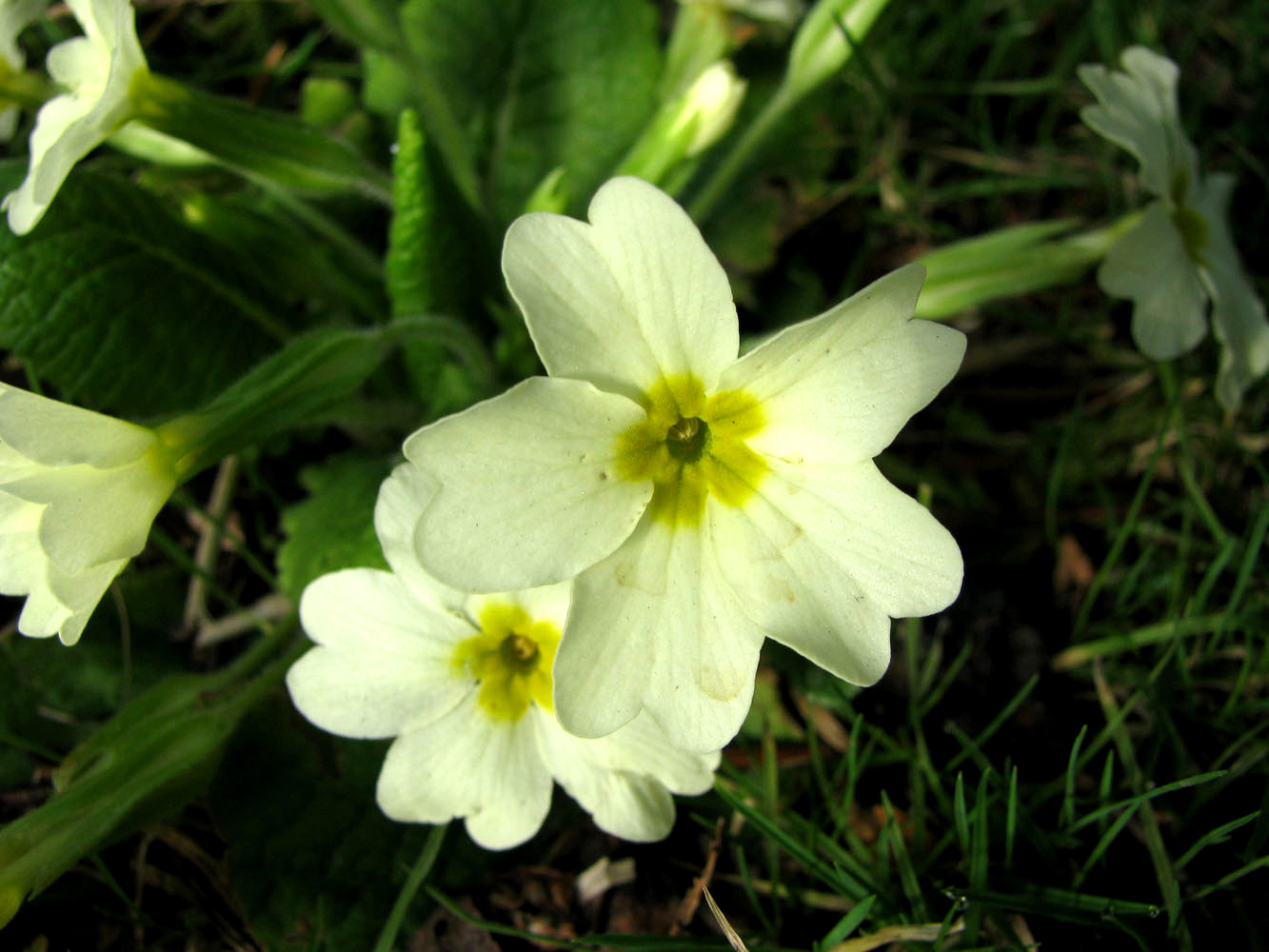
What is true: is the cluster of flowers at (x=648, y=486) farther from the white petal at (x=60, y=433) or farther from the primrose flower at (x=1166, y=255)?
the primrose flower at (x=1166, y=255)

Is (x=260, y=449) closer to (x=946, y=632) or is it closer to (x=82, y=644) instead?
(x=82, y=644)

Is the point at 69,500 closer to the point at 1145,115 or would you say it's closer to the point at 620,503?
the point at 620,503

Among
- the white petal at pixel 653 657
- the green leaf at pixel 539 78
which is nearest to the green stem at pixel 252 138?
the green leaf at pixel 539 78

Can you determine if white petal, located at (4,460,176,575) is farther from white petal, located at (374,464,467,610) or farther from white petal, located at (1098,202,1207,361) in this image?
white petal, located at (1098,202,1207,361)

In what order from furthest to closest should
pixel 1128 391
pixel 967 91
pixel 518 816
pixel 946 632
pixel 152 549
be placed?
pixel 967 91
pixel 1128 391
pixel 152 549
pixel 946 632
pixel 518 816

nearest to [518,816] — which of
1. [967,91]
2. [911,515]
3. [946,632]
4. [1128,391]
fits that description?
[911,515]
